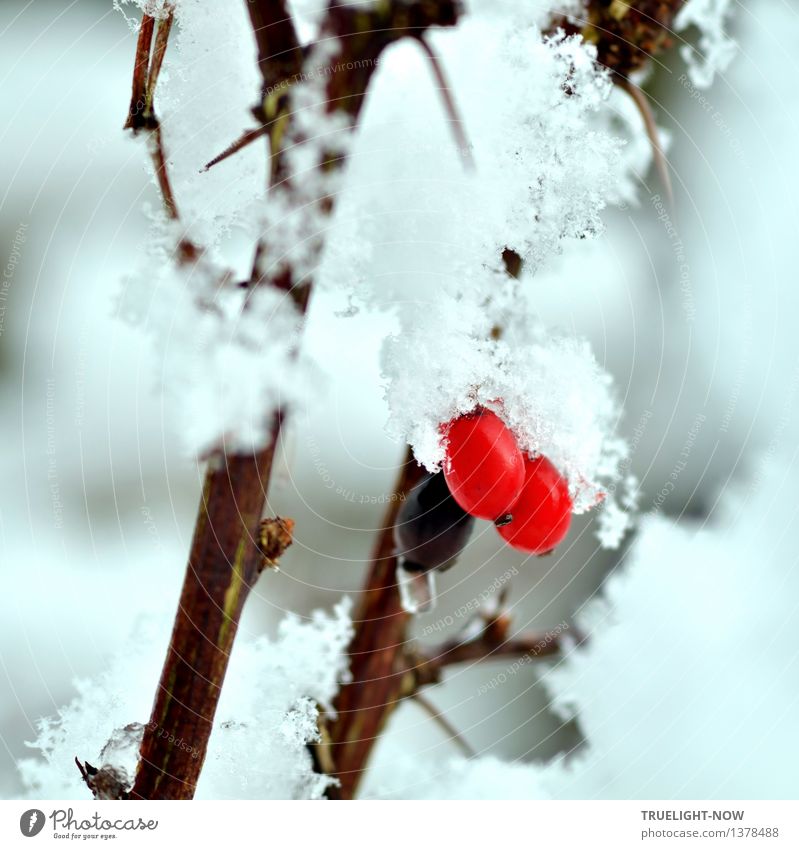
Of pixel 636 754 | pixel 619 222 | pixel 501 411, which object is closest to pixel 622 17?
pixel 619 222

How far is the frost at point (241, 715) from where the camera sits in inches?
20.3

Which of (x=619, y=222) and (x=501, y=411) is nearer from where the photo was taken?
(x=501, y=411)

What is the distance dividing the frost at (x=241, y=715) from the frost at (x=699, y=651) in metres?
0.21

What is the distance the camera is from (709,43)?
22.1 inches

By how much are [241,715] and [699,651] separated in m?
0.37

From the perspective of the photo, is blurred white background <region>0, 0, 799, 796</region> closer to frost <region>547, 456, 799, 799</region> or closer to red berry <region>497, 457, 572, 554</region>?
frost <region>547, 456, 799, 799</region>

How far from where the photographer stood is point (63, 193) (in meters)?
0.56

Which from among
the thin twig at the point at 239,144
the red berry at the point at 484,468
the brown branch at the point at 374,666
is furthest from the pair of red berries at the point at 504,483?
the thin twig at the point at 239,144

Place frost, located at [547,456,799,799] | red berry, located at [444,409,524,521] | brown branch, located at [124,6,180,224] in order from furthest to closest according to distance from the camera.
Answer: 1. frost, located at [547,456,799,799]
2. brown branch, located at [124,6,180,224]
3. red berry, located at [444,409,524,521]

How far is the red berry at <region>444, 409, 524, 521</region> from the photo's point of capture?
374 mm

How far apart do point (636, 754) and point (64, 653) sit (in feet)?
1.50

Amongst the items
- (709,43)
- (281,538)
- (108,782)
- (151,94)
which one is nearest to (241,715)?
(108,782)

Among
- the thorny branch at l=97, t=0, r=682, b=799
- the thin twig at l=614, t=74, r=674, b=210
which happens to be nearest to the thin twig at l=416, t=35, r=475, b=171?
the thorny branch at l=97, t=0, r=682, b=799

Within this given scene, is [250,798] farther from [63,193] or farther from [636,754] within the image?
[63,193]
